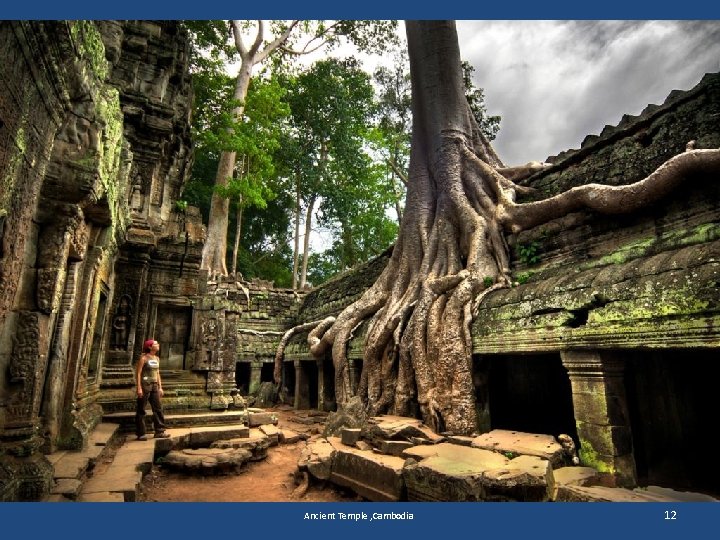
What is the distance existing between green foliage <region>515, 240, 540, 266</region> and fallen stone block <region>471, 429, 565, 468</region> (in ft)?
8.00

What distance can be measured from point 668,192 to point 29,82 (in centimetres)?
536

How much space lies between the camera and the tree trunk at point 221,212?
13625 mm

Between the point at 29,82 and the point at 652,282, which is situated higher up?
the point at 29,82

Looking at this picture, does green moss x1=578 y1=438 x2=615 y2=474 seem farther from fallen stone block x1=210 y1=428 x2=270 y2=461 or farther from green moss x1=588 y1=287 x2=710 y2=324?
fallen stone block x1=210 y1=428 x2=270 y2=461

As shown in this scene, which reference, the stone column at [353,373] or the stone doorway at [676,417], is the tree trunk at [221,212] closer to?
the stone column at [353,373]

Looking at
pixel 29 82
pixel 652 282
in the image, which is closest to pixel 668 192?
pixel 652 282

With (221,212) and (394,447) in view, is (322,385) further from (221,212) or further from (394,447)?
(221,212)

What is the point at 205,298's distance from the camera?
286 inches

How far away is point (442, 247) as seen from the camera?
673 cm

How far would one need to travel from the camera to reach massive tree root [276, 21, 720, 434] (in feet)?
16.6

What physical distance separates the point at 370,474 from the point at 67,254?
3.24 meters

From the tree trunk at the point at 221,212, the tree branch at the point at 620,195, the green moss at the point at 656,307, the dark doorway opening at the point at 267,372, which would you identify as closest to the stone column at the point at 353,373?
the tree branch at the point at 620,195

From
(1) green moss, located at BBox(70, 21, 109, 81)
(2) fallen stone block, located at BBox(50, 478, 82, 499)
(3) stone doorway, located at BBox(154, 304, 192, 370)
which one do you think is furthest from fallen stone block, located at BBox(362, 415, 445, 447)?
(1) green moss, located at BBox(70, 21, 109, 81)
